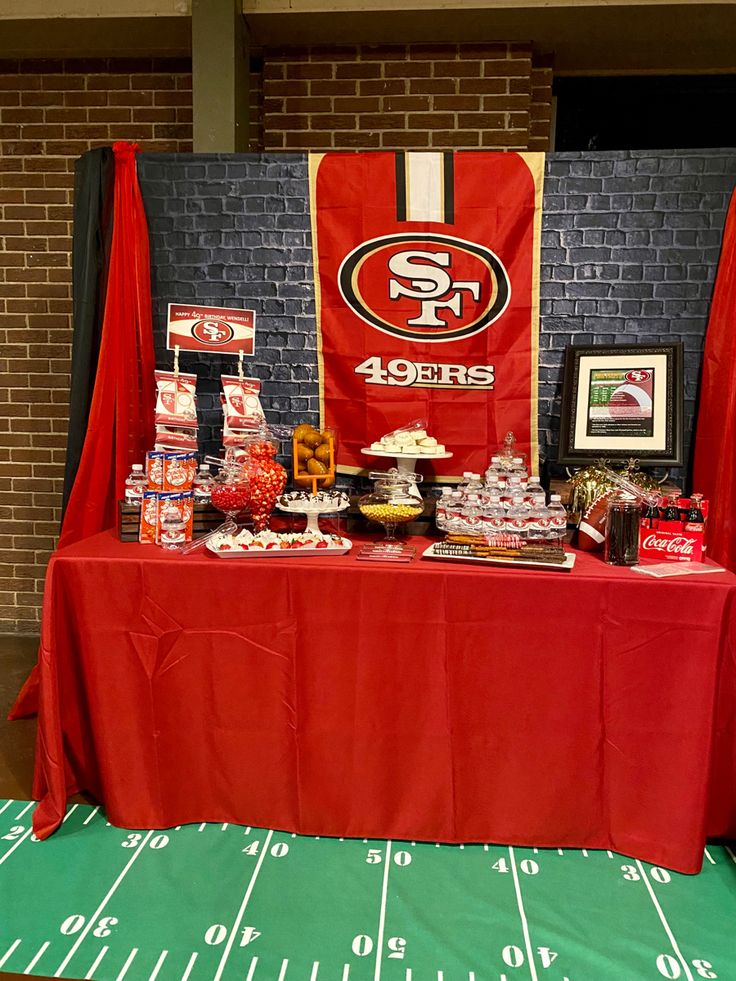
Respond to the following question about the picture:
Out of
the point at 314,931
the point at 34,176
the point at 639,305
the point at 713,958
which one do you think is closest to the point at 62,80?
the point at 34,176

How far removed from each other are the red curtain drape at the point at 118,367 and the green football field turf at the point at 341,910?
116 cm

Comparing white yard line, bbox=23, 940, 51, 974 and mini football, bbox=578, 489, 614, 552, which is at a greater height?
mini football, bbox=578, 489, 614, 552

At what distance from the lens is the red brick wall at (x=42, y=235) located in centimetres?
393

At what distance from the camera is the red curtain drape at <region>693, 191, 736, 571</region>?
271cm

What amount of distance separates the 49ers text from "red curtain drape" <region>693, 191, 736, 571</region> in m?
0.80

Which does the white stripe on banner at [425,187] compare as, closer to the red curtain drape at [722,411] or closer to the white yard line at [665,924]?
the red curtain drape at [722,411]

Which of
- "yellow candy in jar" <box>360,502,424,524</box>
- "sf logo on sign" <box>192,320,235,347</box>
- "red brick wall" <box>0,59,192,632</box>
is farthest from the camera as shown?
"red brick wall" <box>0,59,192,632</box>

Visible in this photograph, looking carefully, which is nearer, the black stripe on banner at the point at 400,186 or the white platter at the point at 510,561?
the white platter at the point at 510,561

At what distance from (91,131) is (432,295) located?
2.28 metres

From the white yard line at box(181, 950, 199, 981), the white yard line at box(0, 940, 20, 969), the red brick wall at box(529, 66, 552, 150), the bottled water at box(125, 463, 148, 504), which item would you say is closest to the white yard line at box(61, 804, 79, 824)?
the white yard line at box(0, 940, 20, 969)

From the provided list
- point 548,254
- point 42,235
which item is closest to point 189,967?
point 548,254

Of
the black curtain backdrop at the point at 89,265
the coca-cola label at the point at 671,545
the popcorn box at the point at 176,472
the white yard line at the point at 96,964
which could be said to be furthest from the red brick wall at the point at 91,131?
the white yard line at the point at 96,964

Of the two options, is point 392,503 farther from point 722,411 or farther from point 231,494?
point 722,411

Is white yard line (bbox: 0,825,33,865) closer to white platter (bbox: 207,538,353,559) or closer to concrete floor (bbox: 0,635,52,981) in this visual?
concrete floor (bbox: 0,635,52,981)
